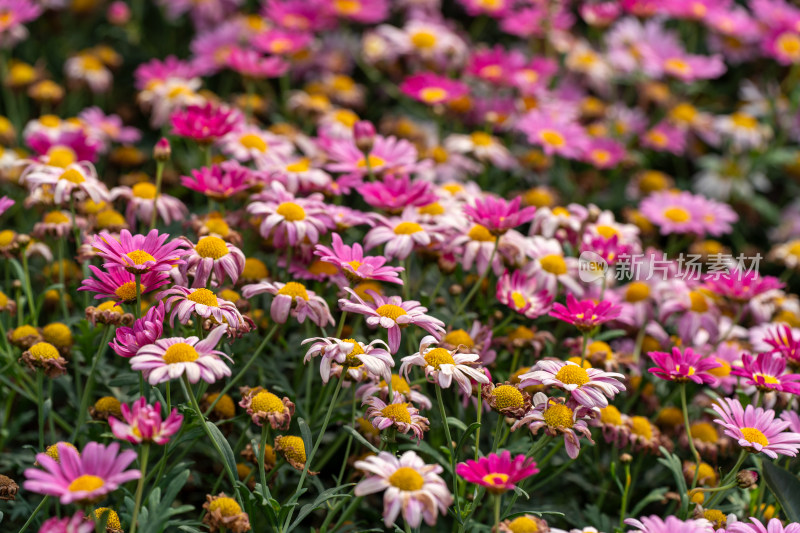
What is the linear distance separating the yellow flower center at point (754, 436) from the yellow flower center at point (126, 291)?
5.35 feet

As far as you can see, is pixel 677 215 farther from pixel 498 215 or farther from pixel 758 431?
pixel 758 431

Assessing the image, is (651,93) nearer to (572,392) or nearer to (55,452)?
(572,392)

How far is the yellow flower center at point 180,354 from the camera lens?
1.81 m

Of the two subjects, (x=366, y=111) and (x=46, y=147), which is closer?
(x=46, y=147)

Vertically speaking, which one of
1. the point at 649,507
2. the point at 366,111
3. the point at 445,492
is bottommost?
the point at 649,507

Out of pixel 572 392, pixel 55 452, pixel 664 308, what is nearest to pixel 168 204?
pixel 55 452

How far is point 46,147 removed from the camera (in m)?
3.00

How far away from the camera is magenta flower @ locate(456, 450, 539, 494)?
1720 millimetres

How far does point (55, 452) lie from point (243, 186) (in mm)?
1044

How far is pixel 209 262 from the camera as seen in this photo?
220cm

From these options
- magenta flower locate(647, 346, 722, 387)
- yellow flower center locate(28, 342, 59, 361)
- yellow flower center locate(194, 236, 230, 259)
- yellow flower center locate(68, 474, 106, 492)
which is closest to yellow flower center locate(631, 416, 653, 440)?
magenta flower locate(647, 346, 722, 387)

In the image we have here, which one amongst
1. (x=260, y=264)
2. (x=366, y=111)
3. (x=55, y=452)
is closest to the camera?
(x=55, y=452)

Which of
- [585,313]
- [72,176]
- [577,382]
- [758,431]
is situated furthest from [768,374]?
[72,176]

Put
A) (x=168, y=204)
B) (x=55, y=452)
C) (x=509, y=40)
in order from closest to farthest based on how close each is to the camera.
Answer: (x=55, y=452), (x=168, y=204), (x=509, y=40)
